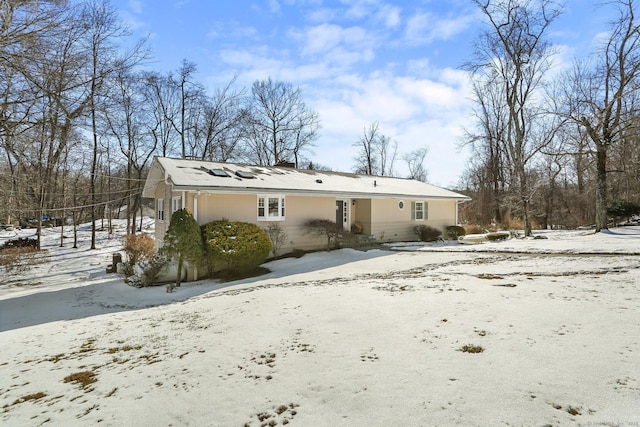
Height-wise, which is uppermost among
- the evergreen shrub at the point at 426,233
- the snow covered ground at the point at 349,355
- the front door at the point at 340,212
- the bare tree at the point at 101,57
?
the bare tree at the point at 101,57

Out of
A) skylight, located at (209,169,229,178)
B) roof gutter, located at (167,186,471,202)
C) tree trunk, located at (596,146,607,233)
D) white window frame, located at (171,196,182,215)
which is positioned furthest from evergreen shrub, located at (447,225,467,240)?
white window frame, located at (171,196,182,215)

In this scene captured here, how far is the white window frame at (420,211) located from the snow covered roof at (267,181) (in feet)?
2.07

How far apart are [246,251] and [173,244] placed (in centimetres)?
229

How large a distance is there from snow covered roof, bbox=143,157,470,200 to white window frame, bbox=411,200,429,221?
632 millimetres

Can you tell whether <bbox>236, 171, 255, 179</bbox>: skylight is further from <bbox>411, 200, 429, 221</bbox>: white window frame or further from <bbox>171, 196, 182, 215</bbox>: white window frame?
<bbox>411, 200, 429, 221</bbox>: white window frame

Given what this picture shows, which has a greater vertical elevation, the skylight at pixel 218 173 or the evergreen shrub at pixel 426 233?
the skylight at pixel 218 173

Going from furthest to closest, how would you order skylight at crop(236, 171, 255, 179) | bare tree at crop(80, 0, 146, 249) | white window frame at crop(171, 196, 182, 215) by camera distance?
1. skylight at crop(236, 171, 255, 179)
2. white window frame at crop(171, 196, 182, 215)
3. bare tree at crop(80, 0, 146, 249)

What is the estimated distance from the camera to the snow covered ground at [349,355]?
2.90m

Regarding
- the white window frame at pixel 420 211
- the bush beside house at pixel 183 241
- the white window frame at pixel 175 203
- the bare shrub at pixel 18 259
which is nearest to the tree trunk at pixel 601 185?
the white window frame at pixel 420 211

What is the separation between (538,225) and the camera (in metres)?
27.7

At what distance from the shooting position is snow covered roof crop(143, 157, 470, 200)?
12062 millimetres

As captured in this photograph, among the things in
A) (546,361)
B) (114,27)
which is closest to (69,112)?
(114,27)

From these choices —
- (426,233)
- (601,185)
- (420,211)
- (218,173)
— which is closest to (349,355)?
(218,173)

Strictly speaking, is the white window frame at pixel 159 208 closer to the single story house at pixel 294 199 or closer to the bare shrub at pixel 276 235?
the single story house at pixel 294 199
